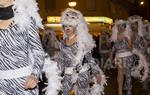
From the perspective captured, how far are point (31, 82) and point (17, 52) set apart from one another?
1.12ft

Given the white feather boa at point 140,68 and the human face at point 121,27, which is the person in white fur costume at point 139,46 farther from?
the human face at point 121,27

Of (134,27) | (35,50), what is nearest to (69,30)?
(35,50)

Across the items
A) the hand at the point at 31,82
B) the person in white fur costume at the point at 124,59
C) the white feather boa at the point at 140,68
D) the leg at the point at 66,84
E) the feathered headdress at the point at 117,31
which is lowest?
the white feather boa at the point at 140,68

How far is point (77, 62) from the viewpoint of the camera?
816 centimetres

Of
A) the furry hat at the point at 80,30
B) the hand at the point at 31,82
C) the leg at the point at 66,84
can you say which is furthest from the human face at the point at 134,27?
the hand at the point at 31,82

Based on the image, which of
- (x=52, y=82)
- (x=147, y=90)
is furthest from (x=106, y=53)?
(x=52, y=82)

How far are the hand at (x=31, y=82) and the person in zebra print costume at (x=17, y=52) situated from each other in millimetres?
36

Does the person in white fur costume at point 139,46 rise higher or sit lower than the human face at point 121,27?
lower

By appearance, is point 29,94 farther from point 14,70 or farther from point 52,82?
point 52,82

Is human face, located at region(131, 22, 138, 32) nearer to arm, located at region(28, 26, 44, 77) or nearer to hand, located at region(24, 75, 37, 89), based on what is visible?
arm, located at region(28, 26, 44, 77)

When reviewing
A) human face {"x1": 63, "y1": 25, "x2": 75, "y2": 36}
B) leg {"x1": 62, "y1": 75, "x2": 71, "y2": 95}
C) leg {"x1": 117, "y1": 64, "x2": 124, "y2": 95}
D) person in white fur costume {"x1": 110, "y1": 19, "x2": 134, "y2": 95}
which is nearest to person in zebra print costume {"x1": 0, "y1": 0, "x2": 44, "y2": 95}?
leg {"x1": 62, "y1": 75, "x2": 71, "y2": 95}

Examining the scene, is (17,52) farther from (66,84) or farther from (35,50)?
(66,84)

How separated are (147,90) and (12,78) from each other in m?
8.79

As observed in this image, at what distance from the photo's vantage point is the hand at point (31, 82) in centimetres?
481
